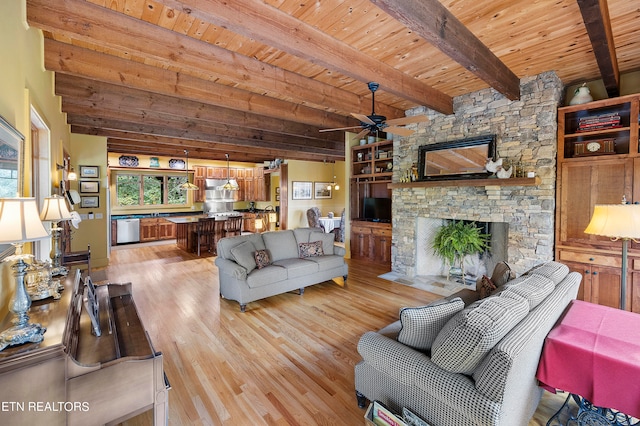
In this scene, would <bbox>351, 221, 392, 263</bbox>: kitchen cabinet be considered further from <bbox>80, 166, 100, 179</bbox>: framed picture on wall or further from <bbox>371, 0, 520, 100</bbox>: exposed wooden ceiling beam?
<bbox>80, 166, 100, 179</bbox>: framed picture on wall

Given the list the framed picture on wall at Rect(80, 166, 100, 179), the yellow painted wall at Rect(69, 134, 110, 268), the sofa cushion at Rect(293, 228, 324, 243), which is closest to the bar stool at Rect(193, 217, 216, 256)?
the yellow painted wall at Rect(69, 134, 110, 268)

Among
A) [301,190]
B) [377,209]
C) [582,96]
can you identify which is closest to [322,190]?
[301,190]

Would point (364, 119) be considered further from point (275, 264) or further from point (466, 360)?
point (466, 360)

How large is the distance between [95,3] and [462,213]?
196 inches

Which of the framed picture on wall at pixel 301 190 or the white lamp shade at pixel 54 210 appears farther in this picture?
the framed picture on wall at pixel 301 190

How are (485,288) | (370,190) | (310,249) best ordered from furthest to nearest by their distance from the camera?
(370,190), (310,249), (485,288)

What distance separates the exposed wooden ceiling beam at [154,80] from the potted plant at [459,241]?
3.11 meters

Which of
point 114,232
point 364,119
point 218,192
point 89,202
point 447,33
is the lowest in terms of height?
point 114,232

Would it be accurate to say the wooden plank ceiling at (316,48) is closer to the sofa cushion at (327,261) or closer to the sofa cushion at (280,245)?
the sofa cushion at (280,245)

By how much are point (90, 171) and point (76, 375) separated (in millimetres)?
6304

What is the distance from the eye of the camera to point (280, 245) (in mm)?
4715

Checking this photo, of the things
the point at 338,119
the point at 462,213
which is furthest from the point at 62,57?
the point at 462,213

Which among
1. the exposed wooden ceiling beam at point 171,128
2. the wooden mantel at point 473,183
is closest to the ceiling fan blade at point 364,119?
the wooden mantel at point 473,183

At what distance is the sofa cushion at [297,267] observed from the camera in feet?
14.1
